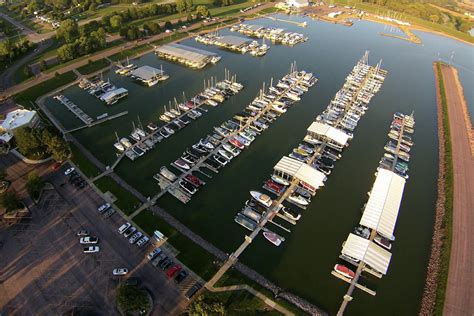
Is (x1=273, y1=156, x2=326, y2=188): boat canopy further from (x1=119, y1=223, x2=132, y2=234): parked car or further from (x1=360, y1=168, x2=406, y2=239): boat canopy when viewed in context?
(x1=119, y1=223, x2=132, y2=234): parked car

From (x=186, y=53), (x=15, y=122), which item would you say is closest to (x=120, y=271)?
(x=15, y=122)

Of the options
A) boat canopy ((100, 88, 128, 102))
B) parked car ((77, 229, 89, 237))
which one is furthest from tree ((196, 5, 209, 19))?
parked car ((77, 229, 89, 237))

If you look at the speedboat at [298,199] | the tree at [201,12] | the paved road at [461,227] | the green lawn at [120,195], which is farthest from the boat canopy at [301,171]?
the tree at [201,12]

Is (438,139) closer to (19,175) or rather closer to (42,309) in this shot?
(42,309)

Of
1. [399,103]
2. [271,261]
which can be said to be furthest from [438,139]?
[271,261]

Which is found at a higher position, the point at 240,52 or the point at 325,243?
the point at 240,52

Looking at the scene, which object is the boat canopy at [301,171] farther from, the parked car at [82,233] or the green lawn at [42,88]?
the green lawn at [42,88]

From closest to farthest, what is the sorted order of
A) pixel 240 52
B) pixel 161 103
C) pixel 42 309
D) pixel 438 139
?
pixel 42 309
pixel 438 139
pixel 161 103
pixel 240 52
